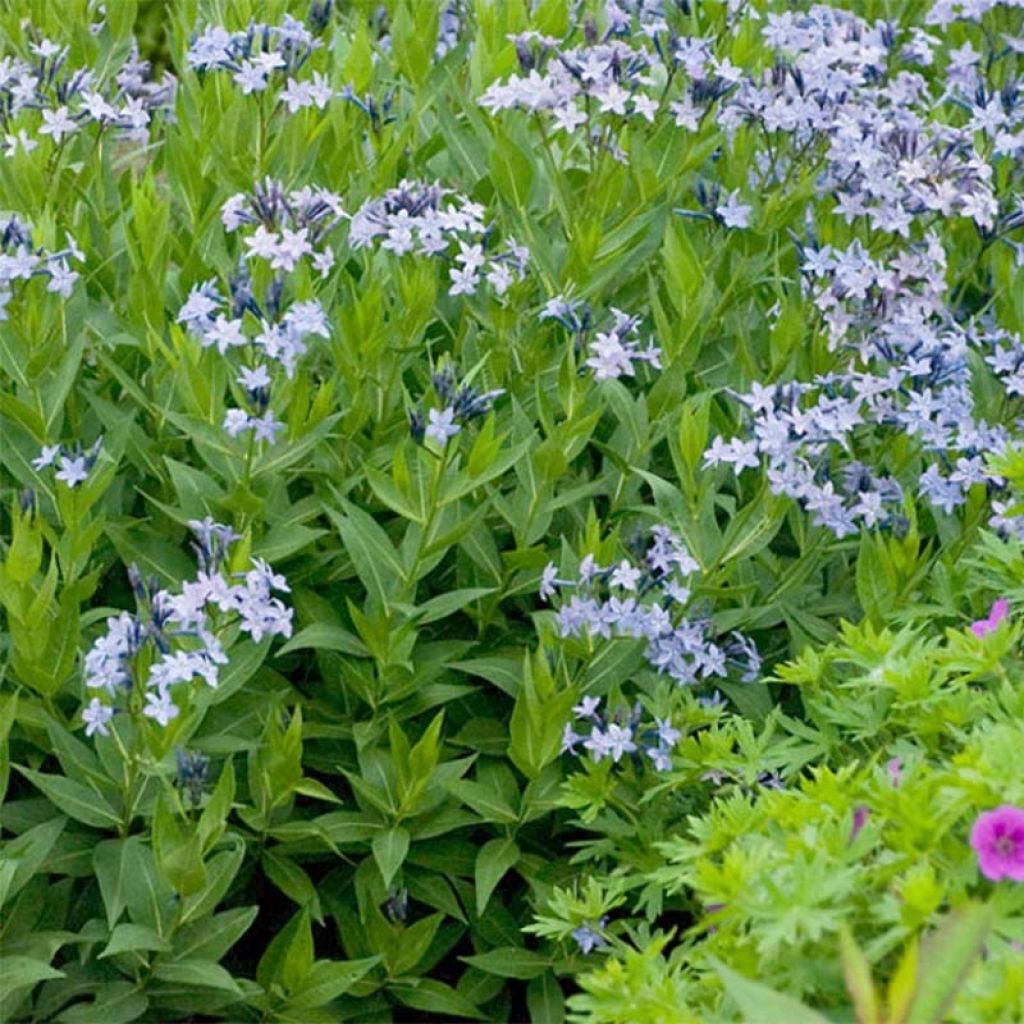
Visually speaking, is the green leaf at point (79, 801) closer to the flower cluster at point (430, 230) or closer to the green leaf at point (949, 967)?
the flower cluster at point (430, 230)

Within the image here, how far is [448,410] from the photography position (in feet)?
9.82

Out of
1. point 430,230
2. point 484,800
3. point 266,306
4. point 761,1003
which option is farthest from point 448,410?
point 761,1003

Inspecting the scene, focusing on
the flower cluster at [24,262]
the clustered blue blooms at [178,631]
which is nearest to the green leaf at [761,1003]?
the clustered blue blooms at [178,631]

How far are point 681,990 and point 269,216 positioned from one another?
1602 mm

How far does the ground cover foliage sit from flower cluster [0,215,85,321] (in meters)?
0.01

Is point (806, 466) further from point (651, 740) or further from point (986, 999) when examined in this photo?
point (986, 999)

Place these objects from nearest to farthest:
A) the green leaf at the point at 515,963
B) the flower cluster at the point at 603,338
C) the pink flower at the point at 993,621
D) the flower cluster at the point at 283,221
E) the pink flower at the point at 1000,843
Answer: the pink flower at the point at 1000,843 < the pink flower at the point at 993,621 < the flower cluster at the point at 283,221 < the flower cluster at the point at 603,338 < the green leaf at the point at 515,963

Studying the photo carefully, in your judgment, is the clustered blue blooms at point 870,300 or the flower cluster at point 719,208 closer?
the clustered blue blooms at point 870,300

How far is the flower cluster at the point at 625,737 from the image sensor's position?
3166mm

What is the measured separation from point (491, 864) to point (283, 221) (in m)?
1.29

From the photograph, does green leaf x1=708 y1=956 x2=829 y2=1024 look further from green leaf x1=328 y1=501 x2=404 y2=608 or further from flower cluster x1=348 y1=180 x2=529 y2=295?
flower cluster x1=348 y1=180 x2=529 y2=295

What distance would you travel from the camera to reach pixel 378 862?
3.27m

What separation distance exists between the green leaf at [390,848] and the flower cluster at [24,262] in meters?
1.22

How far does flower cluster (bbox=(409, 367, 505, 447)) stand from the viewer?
9.80 feet
